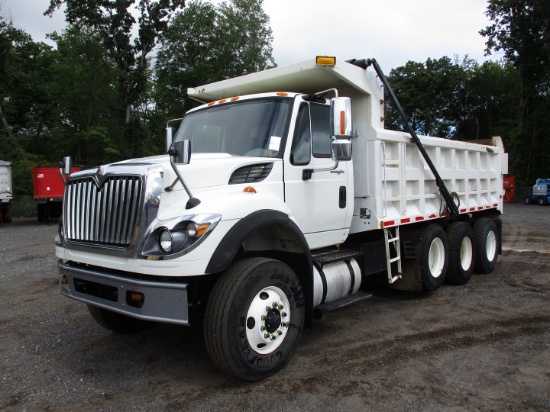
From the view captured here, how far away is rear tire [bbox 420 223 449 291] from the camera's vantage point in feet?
21.1

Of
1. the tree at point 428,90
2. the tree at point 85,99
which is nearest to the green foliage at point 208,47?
the tree at point 85,99

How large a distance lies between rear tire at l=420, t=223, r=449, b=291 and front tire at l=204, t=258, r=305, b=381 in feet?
9.57

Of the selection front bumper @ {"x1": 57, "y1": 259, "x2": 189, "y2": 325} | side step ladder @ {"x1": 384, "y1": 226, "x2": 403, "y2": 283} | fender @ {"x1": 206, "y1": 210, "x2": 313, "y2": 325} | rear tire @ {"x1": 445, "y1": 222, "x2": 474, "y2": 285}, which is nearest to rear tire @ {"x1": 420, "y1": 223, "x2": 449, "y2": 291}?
rear tire @ {"x1": 445, "y1": 222, "x2": 474, "y2": 285}

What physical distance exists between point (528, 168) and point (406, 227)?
122 feet

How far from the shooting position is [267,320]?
3.85m

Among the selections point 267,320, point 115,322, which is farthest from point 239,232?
point 115,322

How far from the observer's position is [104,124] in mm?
32250

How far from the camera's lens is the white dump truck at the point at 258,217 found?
351 centimetres

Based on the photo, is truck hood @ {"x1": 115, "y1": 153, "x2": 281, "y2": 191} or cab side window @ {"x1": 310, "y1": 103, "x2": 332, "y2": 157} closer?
truck hood @ {"x1": 115, "y1": 153, "x2": 281, "y2": 191}

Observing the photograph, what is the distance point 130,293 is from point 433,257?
4.95m

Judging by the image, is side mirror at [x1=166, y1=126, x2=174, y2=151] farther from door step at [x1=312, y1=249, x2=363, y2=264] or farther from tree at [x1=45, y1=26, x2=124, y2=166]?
tree at [x1=45, y1=26, x2=124, y2=166]

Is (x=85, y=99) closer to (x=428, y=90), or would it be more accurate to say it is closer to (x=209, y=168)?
(x=428, y=90)

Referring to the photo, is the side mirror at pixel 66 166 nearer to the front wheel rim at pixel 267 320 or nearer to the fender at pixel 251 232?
the fender at pixel 251 232

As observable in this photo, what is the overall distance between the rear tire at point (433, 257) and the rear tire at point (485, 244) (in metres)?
1.31
